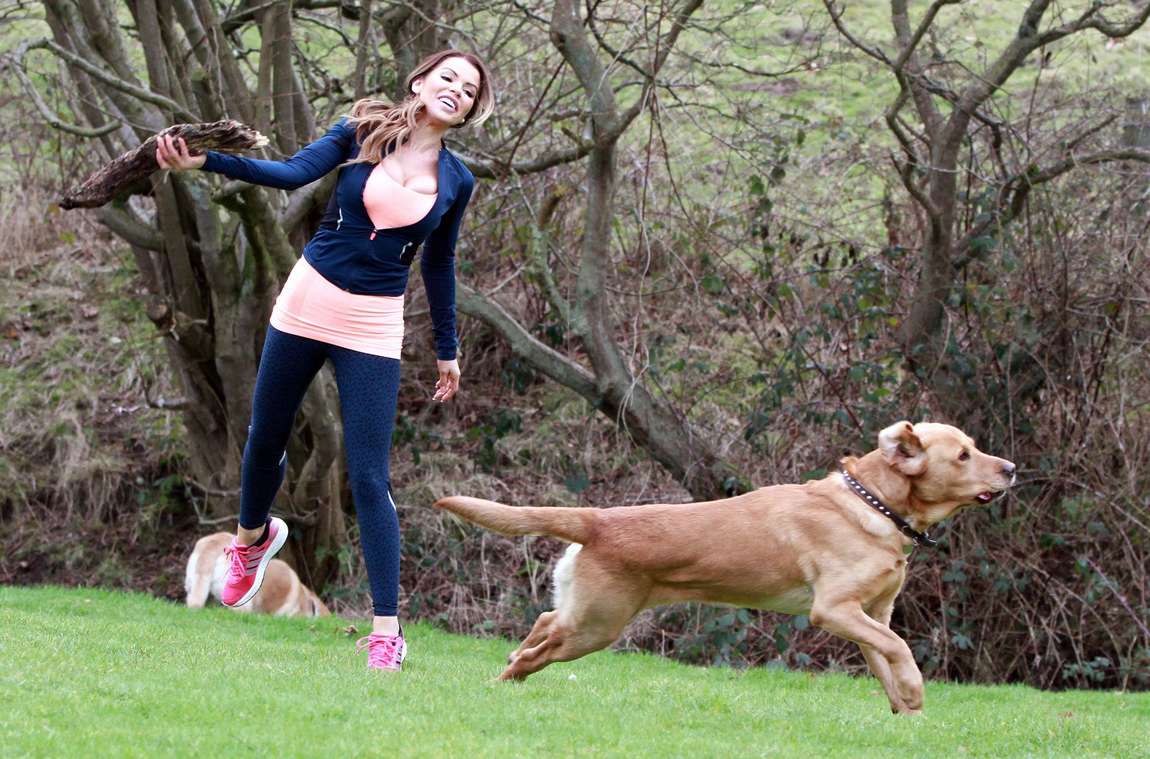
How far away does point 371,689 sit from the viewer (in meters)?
5.19

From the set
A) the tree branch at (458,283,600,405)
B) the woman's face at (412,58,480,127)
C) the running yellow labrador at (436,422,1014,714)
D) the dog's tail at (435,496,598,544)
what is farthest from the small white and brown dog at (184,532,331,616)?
the woman's face at (412,58,480,127)

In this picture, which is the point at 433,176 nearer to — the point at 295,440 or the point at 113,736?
the point at 113,736

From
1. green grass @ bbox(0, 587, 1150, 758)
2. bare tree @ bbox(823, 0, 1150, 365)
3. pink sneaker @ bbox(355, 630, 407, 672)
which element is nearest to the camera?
green grass @ bbox(0, 587, 1150, 758)

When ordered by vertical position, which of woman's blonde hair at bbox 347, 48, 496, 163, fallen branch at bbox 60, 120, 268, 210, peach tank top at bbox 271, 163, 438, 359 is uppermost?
→ woman's blonde hair at bbox 347, 48, 496, 163

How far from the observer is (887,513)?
6.03 metres

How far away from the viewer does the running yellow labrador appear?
18.7ft

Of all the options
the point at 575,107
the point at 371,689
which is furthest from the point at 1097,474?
the point at 371,689

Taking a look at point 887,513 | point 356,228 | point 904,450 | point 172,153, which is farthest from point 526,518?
point 172,153

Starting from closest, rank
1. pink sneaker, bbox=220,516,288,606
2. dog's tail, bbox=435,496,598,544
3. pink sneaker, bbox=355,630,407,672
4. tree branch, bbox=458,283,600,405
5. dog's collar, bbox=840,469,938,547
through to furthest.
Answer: dog's tail, bbox=435,496,598,544 < pink sneaker, bbox=355,630,407,672 < dog's collar, bbox=840,469,938,547 < pink sneaker, bbox=220,516,288,606 < tree branch, bbox=458,283,600,405

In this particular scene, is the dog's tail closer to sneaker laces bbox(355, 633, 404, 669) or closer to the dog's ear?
sneaker laces bbox(355, 633, 404, 669)

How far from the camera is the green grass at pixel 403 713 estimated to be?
14.0ft

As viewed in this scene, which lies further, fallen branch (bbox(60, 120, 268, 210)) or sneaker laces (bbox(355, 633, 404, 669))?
sneaker laces (bbox(355, 633, 404, 669))

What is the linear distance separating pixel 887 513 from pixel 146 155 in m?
3.42

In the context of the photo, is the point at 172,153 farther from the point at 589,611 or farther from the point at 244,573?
the point at 589,611
